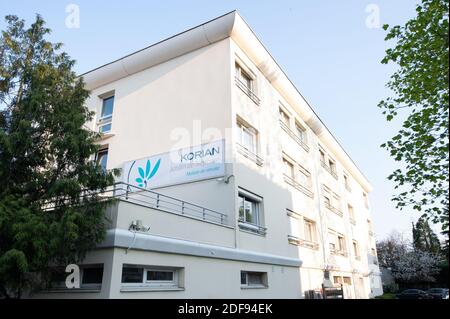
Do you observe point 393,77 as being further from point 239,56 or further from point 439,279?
point 439,279

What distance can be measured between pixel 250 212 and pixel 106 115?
795 centimetres

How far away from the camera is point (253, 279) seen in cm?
1140

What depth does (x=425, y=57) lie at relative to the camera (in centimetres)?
885

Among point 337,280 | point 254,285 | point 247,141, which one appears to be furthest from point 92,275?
point 337,280

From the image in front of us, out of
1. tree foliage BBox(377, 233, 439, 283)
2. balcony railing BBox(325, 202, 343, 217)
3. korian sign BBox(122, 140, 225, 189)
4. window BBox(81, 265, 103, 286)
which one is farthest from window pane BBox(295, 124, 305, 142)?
tree foliage BBox(377, 233, 439, 283)

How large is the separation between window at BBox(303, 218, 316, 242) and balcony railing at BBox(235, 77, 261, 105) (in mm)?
6908

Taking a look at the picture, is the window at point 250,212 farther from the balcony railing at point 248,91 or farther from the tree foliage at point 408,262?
the tree foliage at point 408,262

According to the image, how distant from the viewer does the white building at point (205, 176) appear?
7.60 metres

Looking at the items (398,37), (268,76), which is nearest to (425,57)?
(398,37)

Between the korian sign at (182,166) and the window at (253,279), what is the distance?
3349 millimetres

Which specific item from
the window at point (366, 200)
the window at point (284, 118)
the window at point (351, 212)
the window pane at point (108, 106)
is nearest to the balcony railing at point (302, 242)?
the window at point (284, 118)

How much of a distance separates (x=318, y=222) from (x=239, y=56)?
402 inches

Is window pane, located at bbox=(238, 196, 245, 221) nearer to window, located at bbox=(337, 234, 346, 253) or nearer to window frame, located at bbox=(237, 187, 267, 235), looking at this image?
window frame, located at bbox=(237, 187, 267, 235)

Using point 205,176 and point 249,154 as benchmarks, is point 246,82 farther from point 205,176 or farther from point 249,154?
point 205,176
